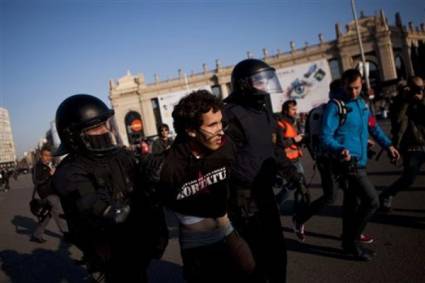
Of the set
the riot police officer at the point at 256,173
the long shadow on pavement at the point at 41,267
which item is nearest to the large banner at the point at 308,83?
the long shadow on pavement at the point at 41,267

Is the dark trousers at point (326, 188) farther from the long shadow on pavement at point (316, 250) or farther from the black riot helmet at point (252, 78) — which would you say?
the black riot helmet at point (252, 78)

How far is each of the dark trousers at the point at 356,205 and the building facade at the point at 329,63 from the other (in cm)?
3772

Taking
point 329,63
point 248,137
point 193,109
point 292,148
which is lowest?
point 292,148

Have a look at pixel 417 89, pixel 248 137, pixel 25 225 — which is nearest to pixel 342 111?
pixel 248 137

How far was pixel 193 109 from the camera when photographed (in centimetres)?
210

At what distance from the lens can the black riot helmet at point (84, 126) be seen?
213 centimetres

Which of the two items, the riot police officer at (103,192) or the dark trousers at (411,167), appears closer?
the riot police officer at (103,192)

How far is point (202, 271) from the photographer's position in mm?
1981

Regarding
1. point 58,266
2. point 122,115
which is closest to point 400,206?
point 58,266

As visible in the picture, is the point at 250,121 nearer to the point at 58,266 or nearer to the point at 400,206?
the point at 400,206

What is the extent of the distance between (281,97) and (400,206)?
1432 inches

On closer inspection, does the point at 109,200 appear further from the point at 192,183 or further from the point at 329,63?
the point at 329,63

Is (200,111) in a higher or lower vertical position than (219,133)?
higher

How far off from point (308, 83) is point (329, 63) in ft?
48.1
